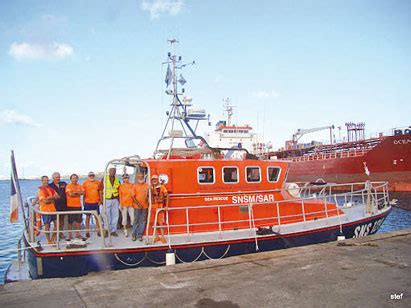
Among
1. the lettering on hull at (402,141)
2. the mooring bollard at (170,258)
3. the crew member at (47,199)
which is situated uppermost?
the lettering on hull at (402,141)

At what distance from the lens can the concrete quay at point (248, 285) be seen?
13.8ft

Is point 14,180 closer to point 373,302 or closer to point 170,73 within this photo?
point 170,73

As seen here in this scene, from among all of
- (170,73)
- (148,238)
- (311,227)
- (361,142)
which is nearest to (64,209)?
(148,238)

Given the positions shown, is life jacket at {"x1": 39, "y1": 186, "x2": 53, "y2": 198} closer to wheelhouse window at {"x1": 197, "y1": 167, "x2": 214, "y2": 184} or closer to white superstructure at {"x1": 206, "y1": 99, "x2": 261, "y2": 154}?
wheelhouse window at {"x1": 197, "y1": 167, "x2": 214, "y2": 184}

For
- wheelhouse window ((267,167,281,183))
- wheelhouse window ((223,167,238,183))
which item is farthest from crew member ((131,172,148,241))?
wheelhouse window ((267,167,281,183))

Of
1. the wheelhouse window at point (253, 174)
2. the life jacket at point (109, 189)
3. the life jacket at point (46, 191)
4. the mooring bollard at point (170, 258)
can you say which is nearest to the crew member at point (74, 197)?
the life jacket at point (46, 191)

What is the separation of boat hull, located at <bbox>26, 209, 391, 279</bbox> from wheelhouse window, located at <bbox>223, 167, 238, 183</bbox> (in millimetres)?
1679

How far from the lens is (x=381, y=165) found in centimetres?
2959

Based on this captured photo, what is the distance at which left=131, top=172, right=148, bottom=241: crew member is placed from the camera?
7.90 meters

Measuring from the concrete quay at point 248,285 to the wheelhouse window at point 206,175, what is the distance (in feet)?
10.3

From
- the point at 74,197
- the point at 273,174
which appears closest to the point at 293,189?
the point at 273,174

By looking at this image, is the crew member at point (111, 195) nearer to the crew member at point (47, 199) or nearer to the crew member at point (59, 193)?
the crew member at point (59, 193)

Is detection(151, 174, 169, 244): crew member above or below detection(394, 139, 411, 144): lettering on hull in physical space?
below

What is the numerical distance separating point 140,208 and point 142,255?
1.05m
